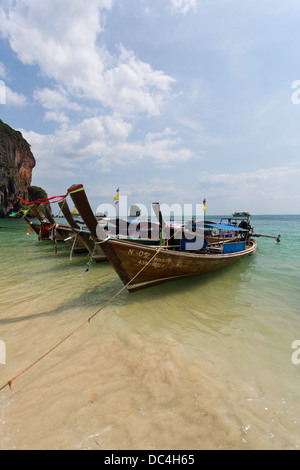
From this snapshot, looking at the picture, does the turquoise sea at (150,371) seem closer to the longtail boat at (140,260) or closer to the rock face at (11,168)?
the longtail boat at (140,260)

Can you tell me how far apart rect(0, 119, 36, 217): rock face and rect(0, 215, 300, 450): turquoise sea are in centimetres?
5837

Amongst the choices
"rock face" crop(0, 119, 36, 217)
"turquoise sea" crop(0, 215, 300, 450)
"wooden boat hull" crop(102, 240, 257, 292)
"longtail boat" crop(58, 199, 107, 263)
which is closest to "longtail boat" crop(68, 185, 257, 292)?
"wooden boat hull" crop(102, 240, 257, 292)

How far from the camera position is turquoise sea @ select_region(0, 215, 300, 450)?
7.59 ft

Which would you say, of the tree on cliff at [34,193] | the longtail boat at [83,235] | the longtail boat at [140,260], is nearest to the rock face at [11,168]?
the tree on cliff at [34,193]

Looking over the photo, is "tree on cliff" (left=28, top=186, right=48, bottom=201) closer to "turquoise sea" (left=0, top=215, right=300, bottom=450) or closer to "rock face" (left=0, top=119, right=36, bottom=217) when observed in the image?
"rock face" (left=0, top=119, right=36, bottom=217)

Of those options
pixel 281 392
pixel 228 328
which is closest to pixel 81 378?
pixel 281 392

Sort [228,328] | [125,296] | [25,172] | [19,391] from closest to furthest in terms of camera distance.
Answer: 1. [19,391]
2. [228,328]
3. [125,296]
4. [25,172]

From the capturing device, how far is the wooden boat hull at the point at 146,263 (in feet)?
19.0

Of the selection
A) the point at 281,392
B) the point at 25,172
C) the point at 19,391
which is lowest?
the point at 281,392

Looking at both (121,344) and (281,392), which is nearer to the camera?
(281,392)

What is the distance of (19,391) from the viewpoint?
9.45 ft

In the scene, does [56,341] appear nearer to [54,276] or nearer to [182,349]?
[182,349]

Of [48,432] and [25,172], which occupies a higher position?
[25,172]

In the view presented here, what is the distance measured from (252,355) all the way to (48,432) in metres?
3.88
